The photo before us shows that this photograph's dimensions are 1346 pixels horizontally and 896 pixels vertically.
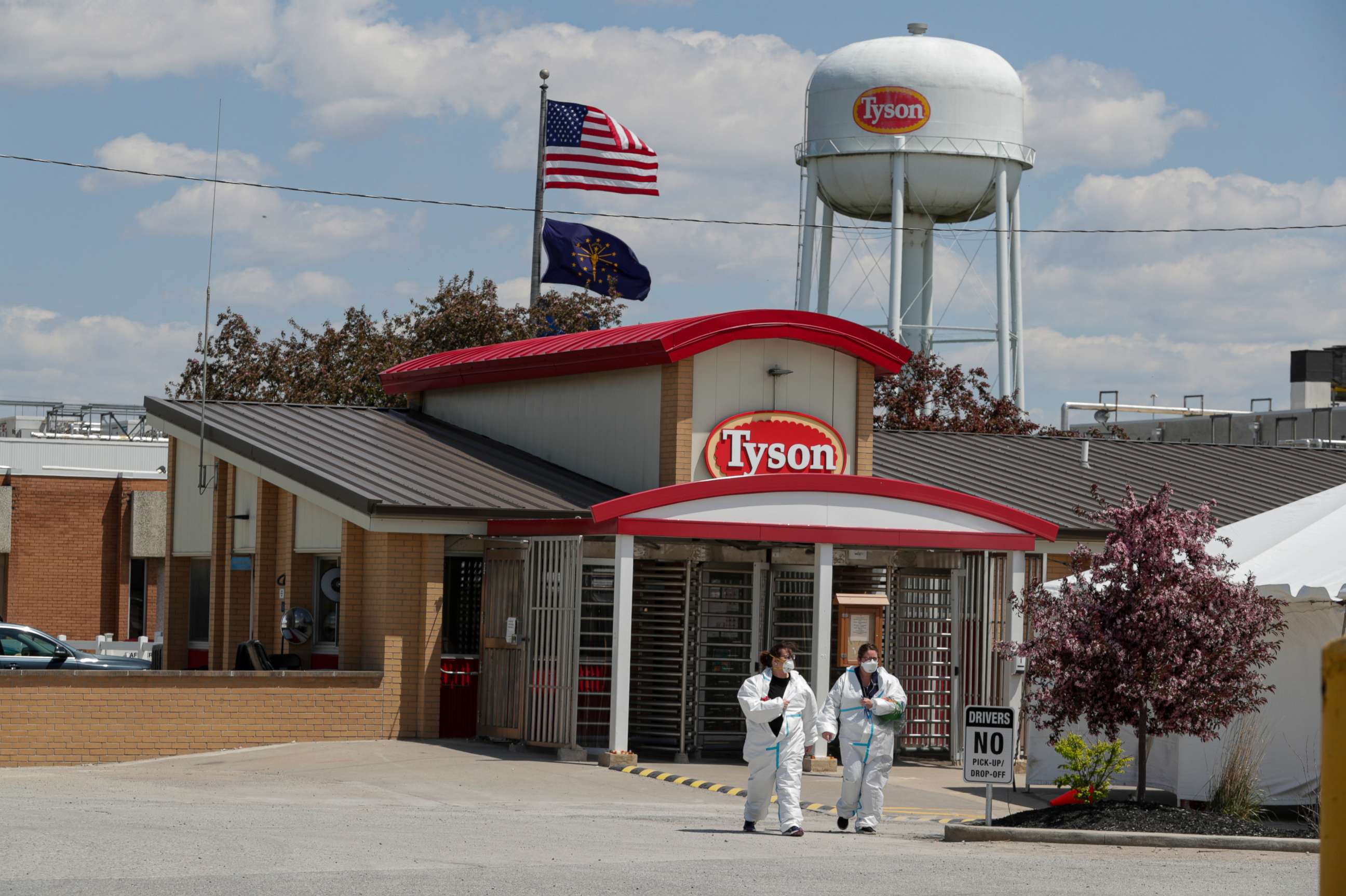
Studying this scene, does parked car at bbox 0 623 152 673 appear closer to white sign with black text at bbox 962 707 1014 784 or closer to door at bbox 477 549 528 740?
door at bbox 477 549 528 740

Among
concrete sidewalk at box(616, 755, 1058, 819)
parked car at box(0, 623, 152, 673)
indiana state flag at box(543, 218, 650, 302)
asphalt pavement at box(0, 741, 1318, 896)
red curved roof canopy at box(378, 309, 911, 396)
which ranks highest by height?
indiana state flag at box(543, 218, 650, 302)

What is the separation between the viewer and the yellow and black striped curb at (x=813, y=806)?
56.1ft

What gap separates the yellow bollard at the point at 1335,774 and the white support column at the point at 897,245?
37.7m

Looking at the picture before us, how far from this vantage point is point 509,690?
21.7m

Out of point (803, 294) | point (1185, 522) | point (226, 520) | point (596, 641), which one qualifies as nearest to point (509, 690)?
point (596, 641)

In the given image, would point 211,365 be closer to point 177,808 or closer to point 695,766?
point 695,766

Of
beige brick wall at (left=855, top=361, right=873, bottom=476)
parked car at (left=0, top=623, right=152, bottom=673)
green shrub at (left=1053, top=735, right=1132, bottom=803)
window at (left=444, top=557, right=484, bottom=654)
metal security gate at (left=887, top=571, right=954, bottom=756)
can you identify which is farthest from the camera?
parked car at (left=0, top=623, right=152, bottom=673)

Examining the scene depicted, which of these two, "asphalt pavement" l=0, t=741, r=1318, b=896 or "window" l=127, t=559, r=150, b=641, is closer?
"asphalt pavement" l=0, t=741, r=1318, b=896

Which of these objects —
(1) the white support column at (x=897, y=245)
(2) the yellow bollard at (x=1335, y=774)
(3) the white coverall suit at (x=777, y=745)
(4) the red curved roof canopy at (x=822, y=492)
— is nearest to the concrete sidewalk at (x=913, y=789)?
(3) the white coverall suit at (x=777, y=745)

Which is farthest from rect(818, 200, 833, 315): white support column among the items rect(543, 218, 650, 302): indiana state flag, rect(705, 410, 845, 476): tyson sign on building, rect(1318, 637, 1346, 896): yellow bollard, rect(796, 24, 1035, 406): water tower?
rect(1318, 637, 1346, 896): yellow bollard

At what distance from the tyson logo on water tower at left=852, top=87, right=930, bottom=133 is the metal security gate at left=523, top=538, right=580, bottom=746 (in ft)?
77.9

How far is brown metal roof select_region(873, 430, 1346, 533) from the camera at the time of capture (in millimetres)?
27500

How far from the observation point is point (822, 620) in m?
20.8

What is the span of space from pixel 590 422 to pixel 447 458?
1996 millimetres
